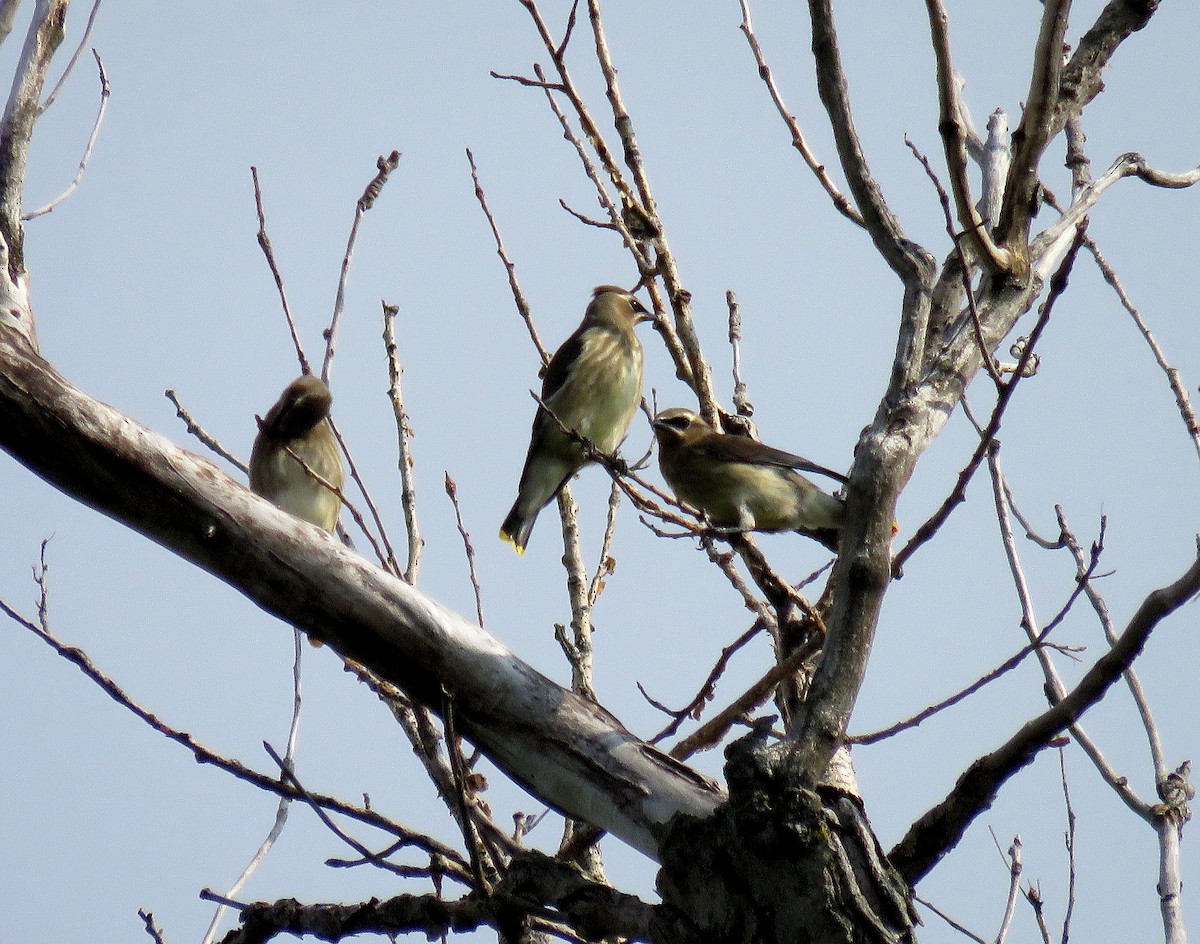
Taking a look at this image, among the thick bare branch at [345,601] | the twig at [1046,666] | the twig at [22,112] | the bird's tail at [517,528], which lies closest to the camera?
the thick bare branch at [345,601]

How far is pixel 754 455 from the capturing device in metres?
5.19

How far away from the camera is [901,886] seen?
2373 millimetres

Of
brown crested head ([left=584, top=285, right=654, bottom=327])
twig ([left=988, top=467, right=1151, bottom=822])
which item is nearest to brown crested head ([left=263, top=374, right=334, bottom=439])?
brown crested head ([left=584, top=285, right=654, bottom=327])

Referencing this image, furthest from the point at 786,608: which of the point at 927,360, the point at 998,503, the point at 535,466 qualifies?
the point at 535,466

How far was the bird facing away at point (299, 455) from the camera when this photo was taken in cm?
A: 614

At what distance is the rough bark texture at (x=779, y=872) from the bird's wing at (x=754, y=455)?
267 cm

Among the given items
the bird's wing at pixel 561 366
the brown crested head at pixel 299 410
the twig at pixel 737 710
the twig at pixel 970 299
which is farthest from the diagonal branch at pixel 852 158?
the bird's wing at pixel 561 366

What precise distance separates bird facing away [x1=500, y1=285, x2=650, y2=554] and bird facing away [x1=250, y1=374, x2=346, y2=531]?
1337mm

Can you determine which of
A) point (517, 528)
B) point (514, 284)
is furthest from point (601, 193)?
point (517, 528)

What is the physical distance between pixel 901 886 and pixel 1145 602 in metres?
0.66

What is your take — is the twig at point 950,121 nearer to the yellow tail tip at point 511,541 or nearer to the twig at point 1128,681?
the twig at point 1128,681

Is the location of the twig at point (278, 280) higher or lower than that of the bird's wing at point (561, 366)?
lower

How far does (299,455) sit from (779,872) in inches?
171

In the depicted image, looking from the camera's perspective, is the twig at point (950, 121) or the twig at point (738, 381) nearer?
the twig at point (950, 121)
